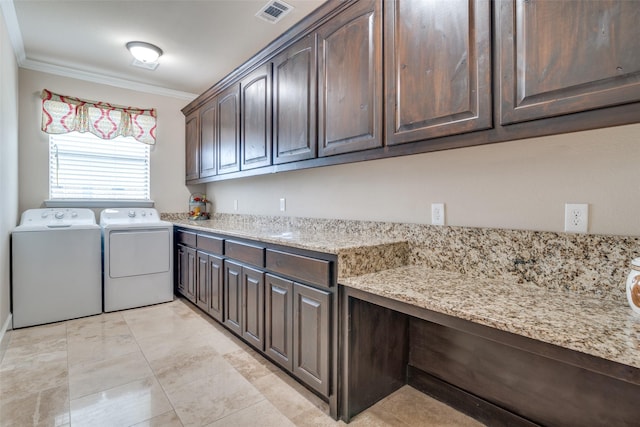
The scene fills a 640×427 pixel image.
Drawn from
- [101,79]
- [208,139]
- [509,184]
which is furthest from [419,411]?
[101,79]

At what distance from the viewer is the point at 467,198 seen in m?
1.71

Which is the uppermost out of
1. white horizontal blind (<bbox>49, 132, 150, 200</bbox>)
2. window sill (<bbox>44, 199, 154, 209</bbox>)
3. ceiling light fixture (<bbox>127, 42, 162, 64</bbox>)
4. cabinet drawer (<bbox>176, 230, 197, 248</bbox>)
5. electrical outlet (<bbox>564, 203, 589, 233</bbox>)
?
ceiling light fixture (<bbox>127, 42, 162, 64</bbox>)

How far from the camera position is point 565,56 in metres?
1.11

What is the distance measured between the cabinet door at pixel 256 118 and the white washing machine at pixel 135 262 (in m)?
1.41

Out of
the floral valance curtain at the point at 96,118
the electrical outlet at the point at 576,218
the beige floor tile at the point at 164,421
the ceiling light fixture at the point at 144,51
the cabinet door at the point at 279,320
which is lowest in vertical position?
the beige floor tile at the point at 164,421

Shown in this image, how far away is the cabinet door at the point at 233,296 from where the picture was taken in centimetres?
247

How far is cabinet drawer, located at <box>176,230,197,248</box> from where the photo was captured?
10.8 ft

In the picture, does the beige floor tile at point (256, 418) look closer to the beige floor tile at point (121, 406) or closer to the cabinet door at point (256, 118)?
the beige floor tile at point (121, 406)

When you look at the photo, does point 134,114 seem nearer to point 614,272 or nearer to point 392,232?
point 392,232

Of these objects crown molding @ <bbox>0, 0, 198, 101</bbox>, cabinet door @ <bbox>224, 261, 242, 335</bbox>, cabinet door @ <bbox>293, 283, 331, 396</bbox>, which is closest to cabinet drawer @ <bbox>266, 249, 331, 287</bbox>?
cabinet door @ <bbox>293, 283, 331, 396</bbox>

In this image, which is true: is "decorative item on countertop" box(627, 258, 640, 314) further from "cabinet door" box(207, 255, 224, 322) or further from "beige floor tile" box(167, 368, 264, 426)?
"cabinet door" box(207, 255, 224, 322)

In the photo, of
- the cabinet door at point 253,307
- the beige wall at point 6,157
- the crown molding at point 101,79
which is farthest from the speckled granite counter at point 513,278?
the crown molding at point 101,79

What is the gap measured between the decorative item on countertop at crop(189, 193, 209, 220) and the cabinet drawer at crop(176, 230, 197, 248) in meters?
0.52

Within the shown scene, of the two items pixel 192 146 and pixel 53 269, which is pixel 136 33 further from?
pixel 53 269
